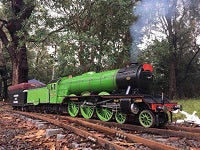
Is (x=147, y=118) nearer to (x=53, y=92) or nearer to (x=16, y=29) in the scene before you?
(x=53, y=92)

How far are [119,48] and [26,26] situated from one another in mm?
6970

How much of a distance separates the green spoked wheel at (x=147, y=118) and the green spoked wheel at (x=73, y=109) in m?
4.39

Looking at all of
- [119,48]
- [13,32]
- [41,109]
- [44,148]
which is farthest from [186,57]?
[44,148]

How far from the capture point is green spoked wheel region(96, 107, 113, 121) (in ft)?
37.6

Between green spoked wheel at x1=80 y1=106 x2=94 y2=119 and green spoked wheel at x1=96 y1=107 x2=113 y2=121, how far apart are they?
0.41 meters

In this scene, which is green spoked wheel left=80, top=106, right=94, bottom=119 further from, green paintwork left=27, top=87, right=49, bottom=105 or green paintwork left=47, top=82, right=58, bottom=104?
green paintwork left=27, top=87, right=49, bottom=105

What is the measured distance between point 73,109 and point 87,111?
1.25 m

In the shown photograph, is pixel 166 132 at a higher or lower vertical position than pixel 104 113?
lower

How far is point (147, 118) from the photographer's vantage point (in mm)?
9781

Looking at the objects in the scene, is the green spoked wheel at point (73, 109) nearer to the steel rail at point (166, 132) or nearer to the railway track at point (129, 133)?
the railway track at point (129, 133)

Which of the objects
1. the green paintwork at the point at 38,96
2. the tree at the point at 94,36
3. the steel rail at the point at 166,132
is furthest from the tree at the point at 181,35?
the steel rail at the point at 166,132

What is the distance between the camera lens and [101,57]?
18.2 m

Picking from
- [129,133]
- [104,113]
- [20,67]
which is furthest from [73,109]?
[20,67]

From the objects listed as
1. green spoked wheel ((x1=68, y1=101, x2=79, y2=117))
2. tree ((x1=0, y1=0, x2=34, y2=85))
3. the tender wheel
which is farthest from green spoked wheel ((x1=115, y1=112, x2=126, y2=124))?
tree ((x1=0, y1=0, x2=34, y2=85))
